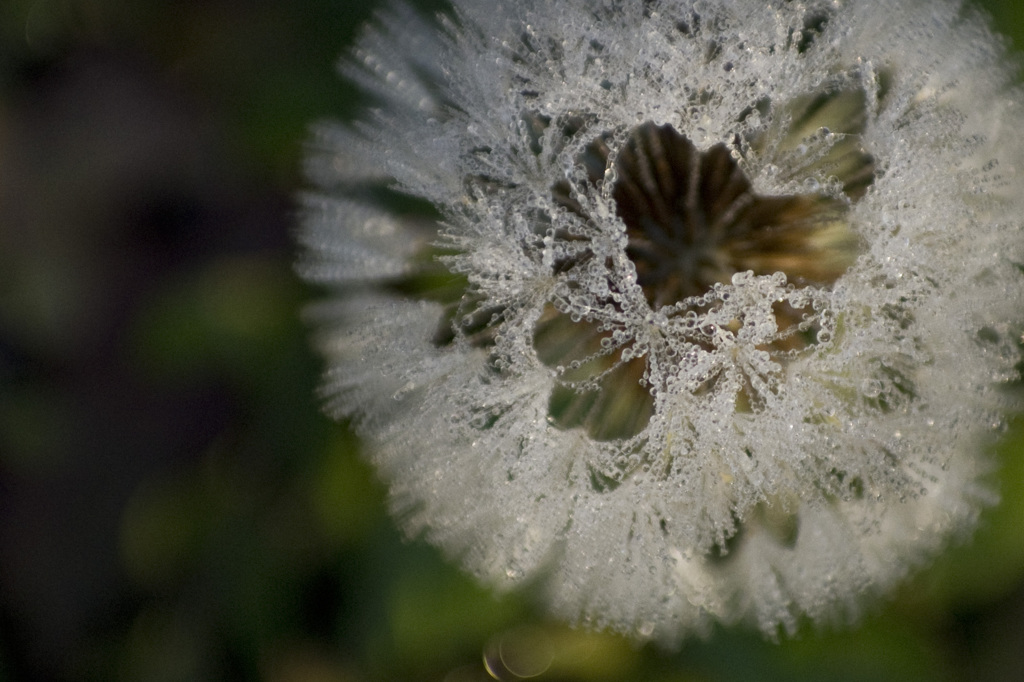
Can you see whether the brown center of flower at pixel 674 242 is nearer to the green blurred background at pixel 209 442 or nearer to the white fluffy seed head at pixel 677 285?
the white fluffy seed head at pixel 677 285

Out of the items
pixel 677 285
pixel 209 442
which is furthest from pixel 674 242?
pixel 209 442

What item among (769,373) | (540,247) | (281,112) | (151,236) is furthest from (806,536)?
(151,236)

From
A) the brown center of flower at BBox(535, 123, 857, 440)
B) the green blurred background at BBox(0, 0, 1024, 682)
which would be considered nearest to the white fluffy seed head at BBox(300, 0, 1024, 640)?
the brown center of flower at BBox(535, 123, 857, 440)

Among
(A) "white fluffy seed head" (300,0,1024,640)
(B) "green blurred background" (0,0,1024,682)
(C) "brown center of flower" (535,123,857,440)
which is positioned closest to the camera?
(A) "white fluffy seed head" (300,0,1024,640)

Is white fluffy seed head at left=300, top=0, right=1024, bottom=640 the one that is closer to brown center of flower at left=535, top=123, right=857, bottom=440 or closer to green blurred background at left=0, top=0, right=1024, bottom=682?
brown center of flower at left=535, top=123, right=857, bottom=440

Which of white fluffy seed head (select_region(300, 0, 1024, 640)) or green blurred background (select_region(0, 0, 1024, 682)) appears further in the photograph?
green blurred background (select_region(0, 0, 1024, 682))

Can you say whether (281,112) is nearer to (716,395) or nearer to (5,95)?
(5,95)
